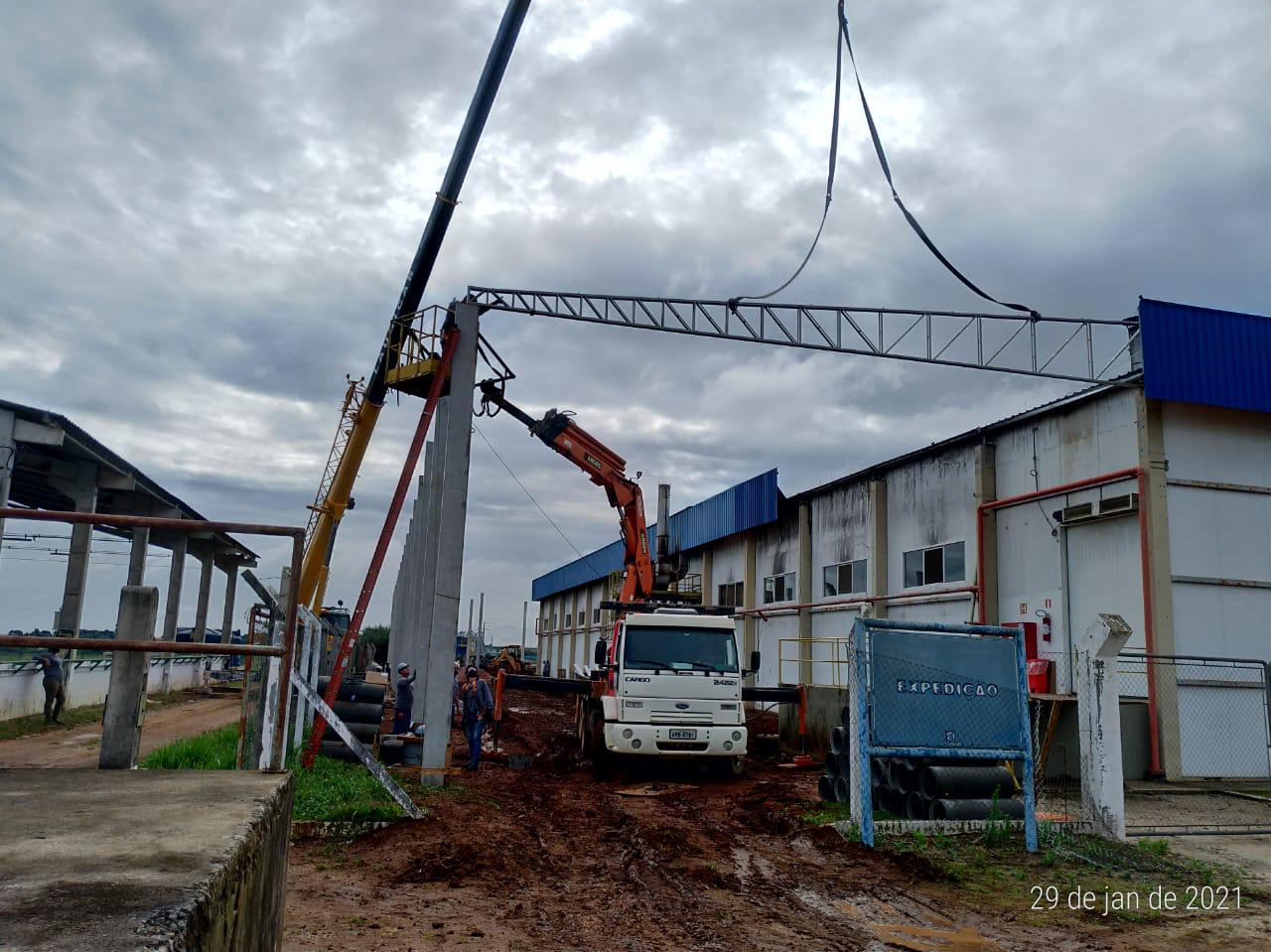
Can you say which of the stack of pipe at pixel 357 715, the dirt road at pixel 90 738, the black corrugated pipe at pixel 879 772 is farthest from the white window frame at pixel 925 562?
the dirt road at pixel 90 738

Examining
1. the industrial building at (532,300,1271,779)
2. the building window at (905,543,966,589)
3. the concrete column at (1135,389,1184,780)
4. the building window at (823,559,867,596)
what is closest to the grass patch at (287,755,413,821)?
the industrial building at (532,300,1271,779)

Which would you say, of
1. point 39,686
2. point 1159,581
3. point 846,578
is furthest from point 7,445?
point 1159,581

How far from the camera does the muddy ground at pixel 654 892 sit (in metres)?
7.10

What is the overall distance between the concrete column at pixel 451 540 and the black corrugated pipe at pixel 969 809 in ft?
22.3

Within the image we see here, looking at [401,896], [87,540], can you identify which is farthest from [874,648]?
[87,540]

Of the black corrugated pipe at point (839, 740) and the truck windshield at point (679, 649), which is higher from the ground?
the truck windshield at point (679, 649)

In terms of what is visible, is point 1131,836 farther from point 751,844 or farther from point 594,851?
point 594,851

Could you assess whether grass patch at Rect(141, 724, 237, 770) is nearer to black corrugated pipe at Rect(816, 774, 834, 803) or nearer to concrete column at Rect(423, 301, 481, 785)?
concrete column at Rect(423, 301, 481, 785)

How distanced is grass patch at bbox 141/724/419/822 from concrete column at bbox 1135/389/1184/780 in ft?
37.3

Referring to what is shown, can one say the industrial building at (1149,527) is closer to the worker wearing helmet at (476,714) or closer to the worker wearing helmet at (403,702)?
the worker wearing helmet at (476,714)

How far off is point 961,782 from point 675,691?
6.00 meters

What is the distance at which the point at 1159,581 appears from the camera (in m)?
15.4

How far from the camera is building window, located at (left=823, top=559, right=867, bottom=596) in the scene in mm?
23906

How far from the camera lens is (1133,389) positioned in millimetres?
15969
